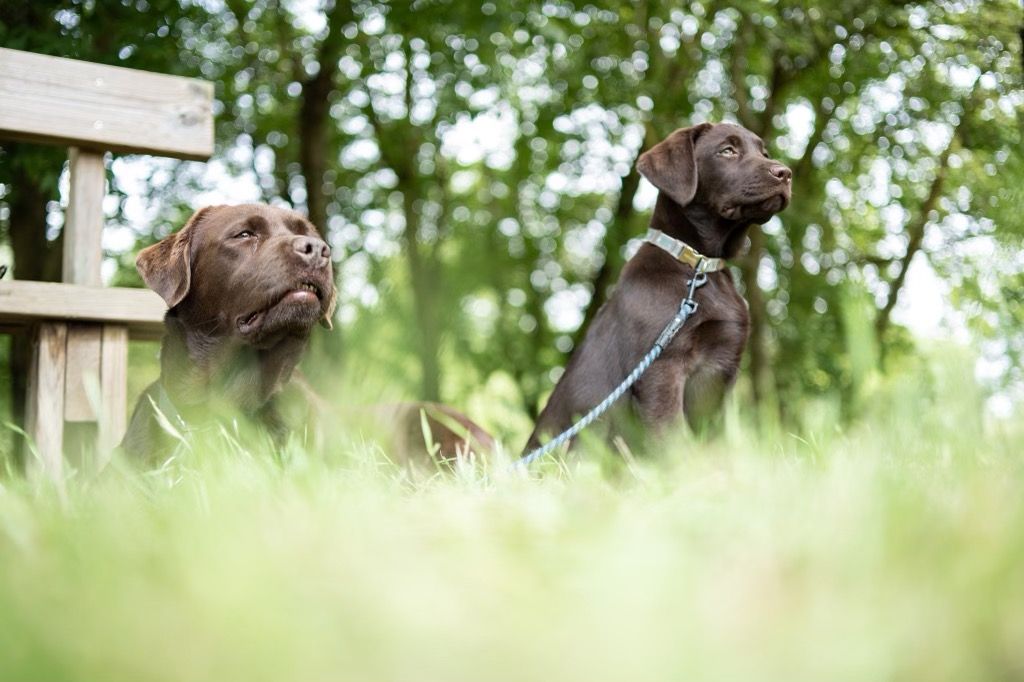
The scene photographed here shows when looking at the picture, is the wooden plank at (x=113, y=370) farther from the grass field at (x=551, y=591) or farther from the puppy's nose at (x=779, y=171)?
the puppy's nose at (x=779, y=171)

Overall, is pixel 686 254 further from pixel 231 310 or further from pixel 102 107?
pixel 102 107

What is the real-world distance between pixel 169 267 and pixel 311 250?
54cm

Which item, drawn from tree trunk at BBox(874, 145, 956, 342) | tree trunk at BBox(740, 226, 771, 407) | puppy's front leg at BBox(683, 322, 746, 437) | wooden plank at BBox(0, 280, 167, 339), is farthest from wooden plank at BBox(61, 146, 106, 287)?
tree trunk at BBox(874, 145, 956, 342)

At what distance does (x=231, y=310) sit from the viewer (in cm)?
351

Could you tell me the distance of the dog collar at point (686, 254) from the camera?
3879 millimetres

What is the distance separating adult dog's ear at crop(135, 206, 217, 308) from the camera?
3.47 m

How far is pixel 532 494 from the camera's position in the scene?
183 cm

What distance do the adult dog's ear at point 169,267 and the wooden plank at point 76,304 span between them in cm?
39

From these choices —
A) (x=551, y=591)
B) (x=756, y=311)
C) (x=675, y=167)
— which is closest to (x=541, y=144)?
(x=756, y=311)

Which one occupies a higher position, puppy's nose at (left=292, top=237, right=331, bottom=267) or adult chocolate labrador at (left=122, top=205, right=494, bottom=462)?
puppy's nose at (left=292, top=237, right=331, bottom=267)

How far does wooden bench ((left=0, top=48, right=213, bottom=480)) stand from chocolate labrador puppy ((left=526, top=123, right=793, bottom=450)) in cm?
180

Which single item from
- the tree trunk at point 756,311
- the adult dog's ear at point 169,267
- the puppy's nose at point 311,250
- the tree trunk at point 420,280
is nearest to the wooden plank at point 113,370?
the adult dog's ear at point 169,267

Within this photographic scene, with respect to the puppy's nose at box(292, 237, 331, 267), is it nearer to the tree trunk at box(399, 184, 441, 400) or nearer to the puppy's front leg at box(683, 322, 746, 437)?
the puppy's front leg at box(683, 322, 746, 437)

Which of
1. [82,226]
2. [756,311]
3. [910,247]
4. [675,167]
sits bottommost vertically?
[756,311]
